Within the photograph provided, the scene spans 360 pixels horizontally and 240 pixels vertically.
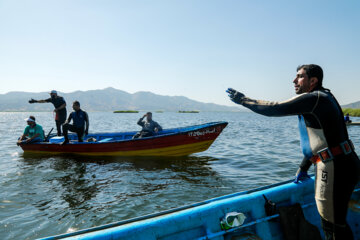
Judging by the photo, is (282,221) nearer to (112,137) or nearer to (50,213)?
(50,213)

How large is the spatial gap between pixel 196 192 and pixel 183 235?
4824 millimetres

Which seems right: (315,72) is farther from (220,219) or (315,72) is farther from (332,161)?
(220,219)

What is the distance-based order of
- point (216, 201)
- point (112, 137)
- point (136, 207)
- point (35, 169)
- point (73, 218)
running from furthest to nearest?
point (112, 137) → point (35, 169) → point (136, 207) → point (73, 218) → point (216, 201)

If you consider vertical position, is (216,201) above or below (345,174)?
below

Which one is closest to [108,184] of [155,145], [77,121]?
[155,145]

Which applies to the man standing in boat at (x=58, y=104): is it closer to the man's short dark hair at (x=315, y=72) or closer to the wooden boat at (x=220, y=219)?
the wooden boat at (x=220, y=219)

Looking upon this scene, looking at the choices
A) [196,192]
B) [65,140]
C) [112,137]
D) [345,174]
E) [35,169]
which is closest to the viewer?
[345,174]

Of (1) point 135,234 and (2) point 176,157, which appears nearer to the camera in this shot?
(1) point 135,234

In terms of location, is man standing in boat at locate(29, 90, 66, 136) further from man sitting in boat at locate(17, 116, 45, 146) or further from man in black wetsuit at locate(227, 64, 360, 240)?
man in black wetsuit at locate(227, 64, 360, 240)

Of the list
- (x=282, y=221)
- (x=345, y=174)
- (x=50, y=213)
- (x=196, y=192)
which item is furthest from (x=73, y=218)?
(x=345, y=174)

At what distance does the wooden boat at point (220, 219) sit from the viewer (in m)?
2.56

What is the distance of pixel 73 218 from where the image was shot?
5.80 metres

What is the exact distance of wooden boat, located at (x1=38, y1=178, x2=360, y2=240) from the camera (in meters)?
2.56

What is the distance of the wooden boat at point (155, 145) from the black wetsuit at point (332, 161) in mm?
A: 8671
